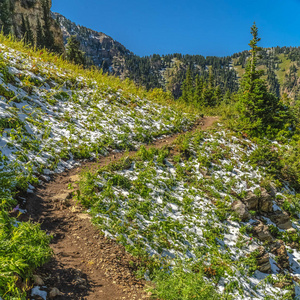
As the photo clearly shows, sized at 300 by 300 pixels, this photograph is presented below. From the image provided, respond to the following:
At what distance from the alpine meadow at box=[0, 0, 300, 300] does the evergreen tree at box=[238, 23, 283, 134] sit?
0.17m

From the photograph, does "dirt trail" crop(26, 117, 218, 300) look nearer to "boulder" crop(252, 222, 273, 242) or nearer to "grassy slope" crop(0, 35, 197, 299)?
"grassy slope" crop(0, 35, 197, 299)

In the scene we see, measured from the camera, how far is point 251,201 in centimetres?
1003

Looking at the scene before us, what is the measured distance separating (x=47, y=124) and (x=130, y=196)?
540 cm

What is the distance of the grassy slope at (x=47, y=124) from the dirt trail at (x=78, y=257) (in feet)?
1.63

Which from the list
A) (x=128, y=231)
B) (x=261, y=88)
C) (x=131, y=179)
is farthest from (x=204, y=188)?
(x=261, y=88)

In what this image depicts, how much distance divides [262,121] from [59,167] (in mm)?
16064

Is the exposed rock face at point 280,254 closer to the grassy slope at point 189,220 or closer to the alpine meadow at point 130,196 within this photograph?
the alpine meadow at point 130,196

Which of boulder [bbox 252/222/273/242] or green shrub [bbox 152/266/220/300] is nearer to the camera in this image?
green shrub [bbox 152/266/220/300]

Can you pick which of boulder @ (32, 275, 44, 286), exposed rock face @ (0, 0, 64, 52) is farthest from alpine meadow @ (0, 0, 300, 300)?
exposed rock face @ (0, 0, 64, 52)

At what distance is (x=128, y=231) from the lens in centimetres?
573

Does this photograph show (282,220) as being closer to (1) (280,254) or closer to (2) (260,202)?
(2) (260,202)

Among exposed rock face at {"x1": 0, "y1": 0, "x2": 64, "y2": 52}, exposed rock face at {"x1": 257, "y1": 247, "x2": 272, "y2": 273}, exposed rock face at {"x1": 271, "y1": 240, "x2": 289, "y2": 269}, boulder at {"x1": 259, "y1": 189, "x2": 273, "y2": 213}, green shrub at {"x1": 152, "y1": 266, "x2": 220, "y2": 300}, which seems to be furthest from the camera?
exposed rock face at {"x1": 0, "y1": 0, "x2": 64, "y2": 52}

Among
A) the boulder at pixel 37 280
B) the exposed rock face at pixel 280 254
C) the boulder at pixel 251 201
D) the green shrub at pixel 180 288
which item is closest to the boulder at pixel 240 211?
the boulder at pixel 251 201

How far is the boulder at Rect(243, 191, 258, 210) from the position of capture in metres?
9.91
